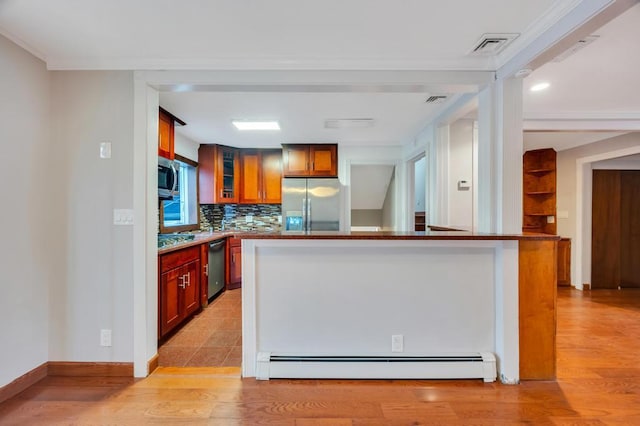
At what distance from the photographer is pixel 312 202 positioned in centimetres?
466

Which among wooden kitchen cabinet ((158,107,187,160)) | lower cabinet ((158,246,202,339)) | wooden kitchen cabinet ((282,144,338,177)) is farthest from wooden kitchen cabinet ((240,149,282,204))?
wooden kitchen cabinet ((158,107,187,160))

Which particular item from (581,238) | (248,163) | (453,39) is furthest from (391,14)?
(581,238)

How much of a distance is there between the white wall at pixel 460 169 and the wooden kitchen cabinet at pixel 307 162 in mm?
1803

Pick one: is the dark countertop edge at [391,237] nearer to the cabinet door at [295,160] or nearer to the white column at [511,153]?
the white column at [511,153]

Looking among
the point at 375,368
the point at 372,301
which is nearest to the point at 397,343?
the point at 375,368

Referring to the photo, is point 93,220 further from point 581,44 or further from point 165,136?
point 581,44

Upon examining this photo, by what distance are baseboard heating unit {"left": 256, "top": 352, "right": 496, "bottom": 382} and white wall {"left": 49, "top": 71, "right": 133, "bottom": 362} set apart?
3.36 ft

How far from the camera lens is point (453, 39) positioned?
6.28 ft

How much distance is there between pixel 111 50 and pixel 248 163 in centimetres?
301

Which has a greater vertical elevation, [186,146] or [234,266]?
[186,146]

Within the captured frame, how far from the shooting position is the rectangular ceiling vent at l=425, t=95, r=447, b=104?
2.79 metres

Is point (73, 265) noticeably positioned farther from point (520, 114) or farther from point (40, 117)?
point (520, 114)

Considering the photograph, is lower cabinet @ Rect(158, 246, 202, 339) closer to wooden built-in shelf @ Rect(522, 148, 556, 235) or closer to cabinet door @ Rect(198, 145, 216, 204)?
cabinet door @ Rect(198, 145, 216, 204)

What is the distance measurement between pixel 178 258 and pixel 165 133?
4.16 feet
